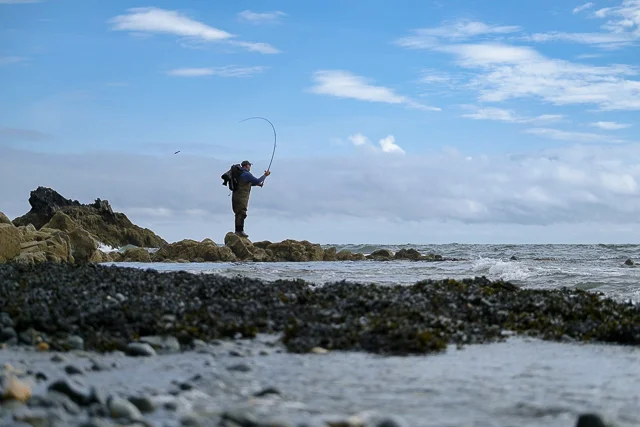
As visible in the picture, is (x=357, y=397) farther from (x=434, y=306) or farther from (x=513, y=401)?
(x=434, y=306)

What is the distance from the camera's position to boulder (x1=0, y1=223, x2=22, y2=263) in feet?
62.7

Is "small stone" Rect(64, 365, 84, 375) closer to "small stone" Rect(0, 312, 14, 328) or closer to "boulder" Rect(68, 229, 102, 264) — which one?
"small stone" Rect(0, 312, 14, 328)

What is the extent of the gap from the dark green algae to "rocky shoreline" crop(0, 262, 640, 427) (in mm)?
16

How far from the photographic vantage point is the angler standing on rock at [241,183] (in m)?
26.6

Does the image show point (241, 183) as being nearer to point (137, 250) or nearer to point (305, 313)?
point (137, 250)

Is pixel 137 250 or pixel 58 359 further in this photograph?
pixel 137 250

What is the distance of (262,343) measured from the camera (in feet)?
25.3

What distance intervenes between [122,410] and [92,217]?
144 feet

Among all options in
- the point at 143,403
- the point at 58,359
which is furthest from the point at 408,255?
the point at 143,403

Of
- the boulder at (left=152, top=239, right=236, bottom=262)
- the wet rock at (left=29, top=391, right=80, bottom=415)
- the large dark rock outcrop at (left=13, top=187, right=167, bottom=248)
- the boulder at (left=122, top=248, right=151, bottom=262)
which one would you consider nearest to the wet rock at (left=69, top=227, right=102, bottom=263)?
the boulder at (left=122, top=248, right=151, bottom=262)

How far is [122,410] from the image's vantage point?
14.8 ft

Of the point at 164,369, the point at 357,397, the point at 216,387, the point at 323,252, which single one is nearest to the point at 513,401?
the point at 357,397

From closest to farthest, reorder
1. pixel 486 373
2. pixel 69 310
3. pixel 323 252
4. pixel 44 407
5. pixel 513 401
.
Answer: pixel 44 407 → pixel 513 401 → pixel 486 373 → pixel 69 310 → pixel 323 252

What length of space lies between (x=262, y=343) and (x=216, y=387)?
2.26 meters
